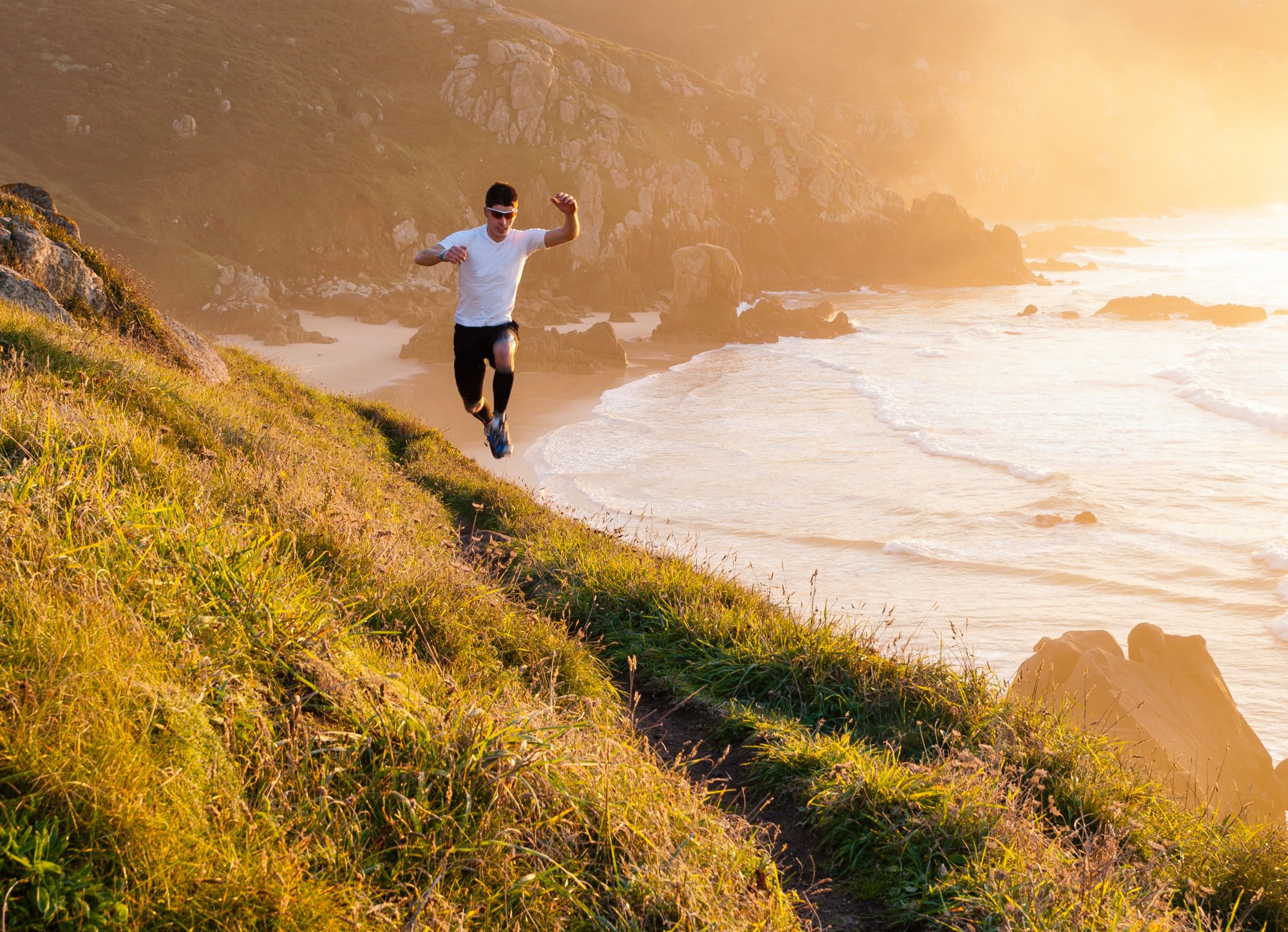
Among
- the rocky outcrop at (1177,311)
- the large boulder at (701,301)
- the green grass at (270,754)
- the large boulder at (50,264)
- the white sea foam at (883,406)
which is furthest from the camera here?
the rocky outcrop at (1177,311)

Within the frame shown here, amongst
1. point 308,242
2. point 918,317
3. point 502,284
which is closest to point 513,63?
point 308,242

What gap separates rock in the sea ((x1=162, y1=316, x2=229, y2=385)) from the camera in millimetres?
11219

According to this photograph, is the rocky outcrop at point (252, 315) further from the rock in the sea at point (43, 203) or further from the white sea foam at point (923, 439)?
the rock in the sea at point (43, 203)

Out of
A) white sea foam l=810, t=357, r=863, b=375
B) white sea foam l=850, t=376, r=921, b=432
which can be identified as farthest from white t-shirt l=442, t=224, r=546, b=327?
white sea foam l=810, t=357, r=863, b=375

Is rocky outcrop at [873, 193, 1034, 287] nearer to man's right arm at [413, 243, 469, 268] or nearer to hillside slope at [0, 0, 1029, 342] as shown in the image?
hillside slope at [0, 0, 1029, 342]

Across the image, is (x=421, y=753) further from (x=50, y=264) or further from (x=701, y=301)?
(x=701, y=301)

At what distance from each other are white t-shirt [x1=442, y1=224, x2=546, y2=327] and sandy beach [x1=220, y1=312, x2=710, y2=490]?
46.1ft

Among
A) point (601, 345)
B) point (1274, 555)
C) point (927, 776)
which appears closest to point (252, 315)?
point (601, 345)

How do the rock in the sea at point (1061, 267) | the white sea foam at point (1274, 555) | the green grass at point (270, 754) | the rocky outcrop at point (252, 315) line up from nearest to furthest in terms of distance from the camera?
the green grass at point (270, 754) → the white sea foam at point (1274, 555) → the rocky outcrop at point (252, 315) → the rock in the sea at point (1061, 267)

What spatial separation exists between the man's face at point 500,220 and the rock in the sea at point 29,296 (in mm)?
4857

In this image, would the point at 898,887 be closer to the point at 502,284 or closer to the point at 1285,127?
the point at 502,284

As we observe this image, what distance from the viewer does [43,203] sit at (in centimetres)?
1229

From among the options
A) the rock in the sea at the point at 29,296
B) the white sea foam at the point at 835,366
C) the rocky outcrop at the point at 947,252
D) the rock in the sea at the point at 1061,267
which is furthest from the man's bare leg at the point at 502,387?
the rock in the sea at the point at 1061,267

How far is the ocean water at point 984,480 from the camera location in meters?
14.5
